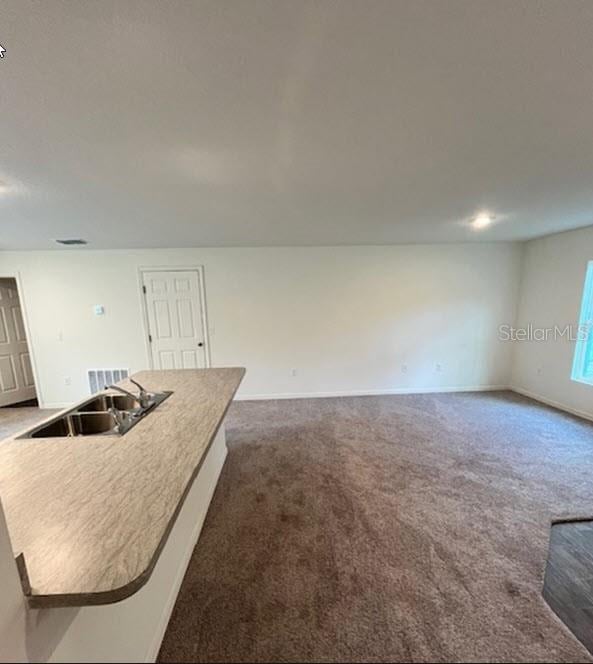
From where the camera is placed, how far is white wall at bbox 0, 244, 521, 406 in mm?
4453

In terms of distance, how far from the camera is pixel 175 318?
15.0ft

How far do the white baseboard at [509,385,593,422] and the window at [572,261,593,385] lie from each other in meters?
0.39

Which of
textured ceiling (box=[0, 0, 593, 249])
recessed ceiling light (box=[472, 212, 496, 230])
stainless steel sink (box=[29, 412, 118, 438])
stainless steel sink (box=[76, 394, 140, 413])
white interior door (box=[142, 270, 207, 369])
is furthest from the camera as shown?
white interior door (box=[142, 270, 207, 369])

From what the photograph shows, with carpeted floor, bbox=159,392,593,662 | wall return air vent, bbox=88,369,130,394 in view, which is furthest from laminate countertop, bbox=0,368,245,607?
wall return air vent, bbox=88,369,130,394

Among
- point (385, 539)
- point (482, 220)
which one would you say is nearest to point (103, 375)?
point (385, 539)

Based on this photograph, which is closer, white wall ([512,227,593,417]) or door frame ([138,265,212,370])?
white wall ([512,227,593,417])

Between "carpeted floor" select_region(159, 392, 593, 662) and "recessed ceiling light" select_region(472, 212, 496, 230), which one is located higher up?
"recessed ceiling light" select_region(472, 212, 496, 230)

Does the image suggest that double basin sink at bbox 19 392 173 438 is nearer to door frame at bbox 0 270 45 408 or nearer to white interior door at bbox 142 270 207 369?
white interior door at bbox 142 270 207 369

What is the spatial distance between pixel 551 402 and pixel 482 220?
2794mm

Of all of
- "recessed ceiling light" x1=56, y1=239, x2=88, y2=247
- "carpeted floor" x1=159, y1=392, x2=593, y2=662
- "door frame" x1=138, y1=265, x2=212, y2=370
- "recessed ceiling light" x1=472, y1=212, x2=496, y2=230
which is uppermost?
"recessed ceiling light" x1=472, y1=212, x2=496, y2=230

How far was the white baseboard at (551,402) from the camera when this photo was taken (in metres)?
3.74

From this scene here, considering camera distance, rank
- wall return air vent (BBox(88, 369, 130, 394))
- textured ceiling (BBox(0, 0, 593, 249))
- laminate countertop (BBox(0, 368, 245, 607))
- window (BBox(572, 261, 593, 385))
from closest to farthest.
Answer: laminate countertop (BBox(0, 368, 245, 607)) < textured ceiling (BBox(0, 0, 593, 249)) < window (BBox(572, 261, 593, 385)) < wall return air vent (BBox(88, 369, 130, 394))

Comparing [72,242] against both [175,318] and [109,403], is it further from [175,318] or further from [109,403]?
[109,403]

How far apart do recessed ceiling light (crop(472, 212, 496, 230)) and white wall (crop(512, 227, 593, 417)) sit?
1.34 m
